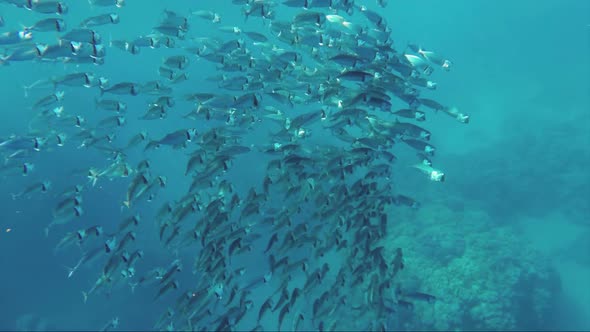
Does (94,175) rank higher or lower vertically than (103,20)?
lower

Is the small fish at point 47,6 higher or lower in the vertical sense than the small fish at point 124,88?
higher

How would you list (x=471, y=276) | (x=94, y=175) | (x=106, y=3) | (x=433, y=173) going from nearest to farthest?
(x=94, y=175)
(x=433, y=173)
(x=106, y=3)
(x=471, y=276)

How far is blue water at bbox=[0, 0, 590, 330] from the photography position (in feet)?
39.7

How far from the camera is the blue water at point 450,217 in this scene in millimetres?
12109

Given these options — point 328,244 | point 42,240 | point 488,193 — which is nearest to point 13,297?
point 42,240

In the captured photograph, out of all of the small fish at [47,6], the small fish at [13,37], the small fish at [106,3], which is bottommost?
the small fish at [13,37]

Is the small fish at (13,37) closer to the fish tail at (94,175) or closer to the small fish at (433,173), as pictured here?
the fish tail at (94,175)

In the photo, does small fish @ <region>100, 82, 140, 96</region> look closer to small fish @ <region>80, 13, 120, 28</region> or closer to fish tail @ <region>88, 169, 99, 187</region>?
small fish @ <region>80, 13, 120, 28</region>

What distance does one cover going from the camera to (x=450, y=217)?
15320 mm

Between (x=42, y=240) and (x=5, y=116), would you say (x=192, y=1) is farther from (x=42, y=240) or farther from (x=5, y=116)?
(x=42, y=240)

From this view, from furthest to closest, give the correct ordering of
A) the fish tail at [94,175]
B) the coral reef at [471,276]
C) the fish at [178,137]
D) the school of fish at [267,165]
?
the coral reef at [471,276] < the fish tail at [94,175] < the fish at [178,137] < the school of fish at [267,165]

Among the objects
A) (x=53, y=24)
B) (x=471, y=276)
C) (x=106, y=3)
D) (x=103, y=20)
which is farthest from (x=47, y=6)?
(x=471, y=276)

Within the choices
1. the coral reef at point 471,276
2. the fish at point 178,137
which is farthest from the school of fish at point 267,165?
the coral reef at point 471,276

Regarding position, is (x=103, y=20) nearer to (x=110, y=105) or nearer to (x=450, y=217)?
(x=110, y=105)
